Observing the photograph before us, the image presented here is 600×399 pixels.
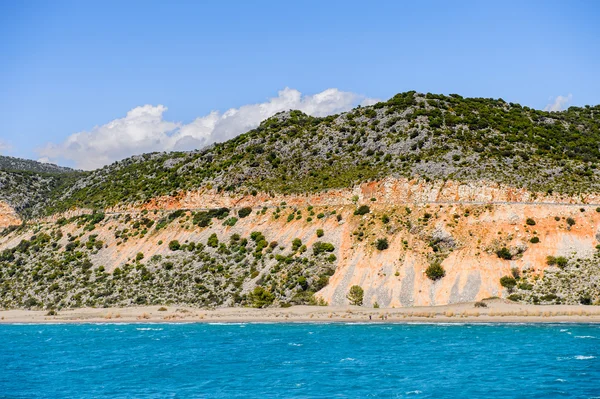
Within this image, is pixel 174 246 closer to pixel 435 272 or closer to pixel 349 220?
pixel 349 220

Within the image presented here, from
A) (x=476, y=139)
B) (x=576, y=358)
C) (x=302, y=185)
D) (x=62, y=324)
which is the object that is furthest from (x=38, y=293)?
(x=576, y=358)

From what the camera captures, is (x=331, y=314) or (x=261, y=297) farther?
(x=261, y=297)

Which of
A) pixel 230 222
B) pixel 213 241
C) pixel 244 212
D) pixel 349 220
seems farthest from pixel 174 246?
pixel 349 220

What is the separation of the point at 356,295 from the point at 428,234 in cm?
1278

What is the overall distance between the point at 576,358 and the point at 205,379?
26926 mm

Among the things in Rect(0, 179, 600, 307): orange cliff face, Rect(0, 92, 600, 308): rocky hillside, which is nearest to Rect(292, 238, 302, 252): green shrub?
Rect(0, 92, 600, 308): rocky hillside

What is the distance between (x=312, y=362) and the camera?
53406 mm

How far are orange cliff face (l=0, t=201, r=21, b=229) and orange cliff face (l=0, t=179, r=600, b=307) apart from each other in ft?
132

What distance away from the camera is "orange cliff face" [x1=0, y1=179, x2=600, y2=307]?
76562 millimetres

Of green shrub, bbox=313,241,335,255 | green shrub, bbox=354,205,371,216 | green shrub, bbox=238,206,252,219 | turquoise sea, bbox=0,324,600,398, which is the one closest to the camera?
turquoise sea, bbox=0,324,600,398

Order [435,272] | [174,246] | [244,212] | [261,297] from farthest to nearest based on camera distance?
[244,212], [174,246], [261,297], [435,272]

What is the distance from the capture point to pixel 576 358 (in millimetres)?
49781

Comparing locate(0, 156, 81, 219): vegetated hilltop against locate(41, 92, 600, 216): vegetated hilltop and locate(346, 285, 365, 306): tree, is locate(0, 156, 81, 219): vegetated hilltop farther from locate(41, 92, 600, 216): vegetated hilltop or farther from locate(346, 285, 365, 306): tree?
locate(346, 285, 365, 306): tree

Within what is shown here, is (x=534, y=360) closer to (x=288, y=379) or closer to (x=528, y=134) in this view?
(x=288, y=379)
